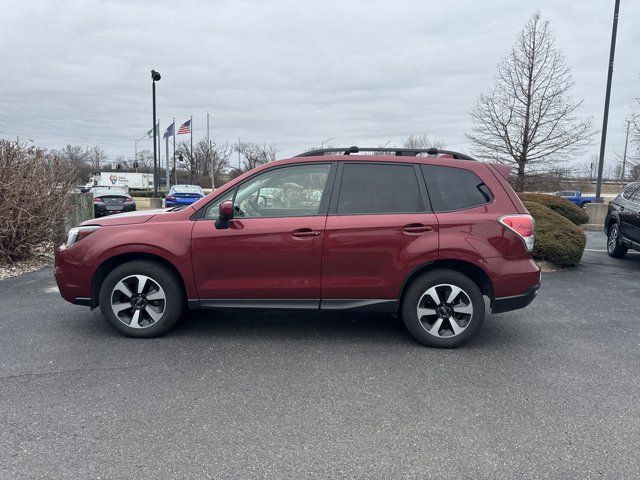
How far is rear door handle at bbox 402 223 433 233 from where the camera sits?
4.29 m

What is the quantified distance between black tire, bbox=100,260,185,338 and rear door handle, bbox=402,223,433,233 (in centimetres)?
219

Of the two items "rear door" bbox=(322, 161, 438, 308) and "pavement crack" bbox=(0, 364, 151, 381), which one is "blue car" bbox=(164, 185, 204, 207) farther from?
"pavement crack" bbox=(0, 364, 151, 381)

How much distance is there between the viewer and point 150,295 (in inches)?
178

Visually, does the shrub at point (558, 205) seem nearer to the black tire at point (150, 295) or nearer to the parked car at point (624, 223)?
the parked car at point (624, 223)

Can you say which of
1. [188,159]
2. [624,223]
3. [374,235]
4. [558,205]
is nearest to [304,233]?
[374,235]

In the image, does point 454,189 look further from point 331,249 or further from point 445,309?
point 331,249

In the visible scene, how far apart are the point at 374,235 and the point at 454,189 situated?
897 mm

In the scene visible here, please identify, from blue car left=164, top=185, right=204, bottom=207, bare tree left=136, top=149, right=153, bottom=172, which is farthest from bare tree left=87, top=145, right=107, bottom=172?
blue car left=164, top=185, right=204, bottom=207

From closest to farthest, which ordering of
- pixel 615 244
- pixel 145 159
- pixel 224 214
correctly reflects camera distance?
pixel 224 214 → pixel 615 244 → pixel 145 159

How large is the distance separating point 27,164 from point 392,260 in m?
7.12

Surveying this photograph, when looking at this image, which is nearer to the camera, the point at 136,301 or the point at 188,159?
the point at 136,301

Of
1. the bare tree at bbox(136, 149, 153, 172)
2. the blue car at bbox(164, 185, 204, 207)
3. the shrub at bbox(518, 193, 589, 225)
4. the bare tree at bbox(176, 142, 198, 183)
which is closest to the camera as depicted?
the shrub at bbox(518, 193, 589, 225)

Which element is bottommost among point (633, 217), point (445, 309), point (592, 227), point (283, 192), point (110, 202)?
point (592, 227)

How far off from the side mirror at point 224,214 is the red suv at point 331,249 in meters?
0.01
